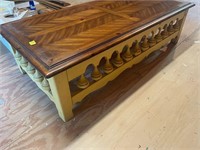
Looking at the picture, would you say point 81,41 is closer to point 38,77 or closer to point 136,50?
Result: point 38,77

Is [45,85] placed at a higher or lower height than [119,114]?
higher

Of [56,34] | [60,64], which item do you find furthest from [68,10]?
[60,64]

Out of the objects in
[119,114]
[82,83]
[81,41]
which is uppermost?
[81,41]

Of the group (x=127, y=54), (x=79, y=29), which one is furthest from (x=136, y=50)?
(x=79, y=29)

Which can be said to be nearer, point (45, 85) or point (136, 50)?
point (45, 85)

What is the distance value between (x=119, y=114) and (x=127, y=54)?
1.32 feet

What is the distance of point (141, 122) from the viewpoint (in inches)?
38.2

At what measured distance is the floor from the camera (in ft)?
2.89

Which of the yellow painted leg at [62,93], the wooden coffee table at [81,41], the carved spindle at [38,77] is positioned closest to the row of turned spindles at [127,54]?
the wooden coffee table at [81,41]

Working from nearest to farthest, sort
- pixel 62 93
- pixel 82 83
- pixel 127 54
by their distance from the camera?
1. pixel 62 93
2. pixel 82 83
3. pixel 127 54

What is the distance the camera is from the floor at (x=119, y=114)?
88cm

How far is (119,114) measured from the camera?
101cm

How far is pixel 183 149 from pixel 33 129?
80cm

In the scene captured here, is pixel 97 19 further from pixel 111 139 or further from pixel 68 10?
pixel 111 139
